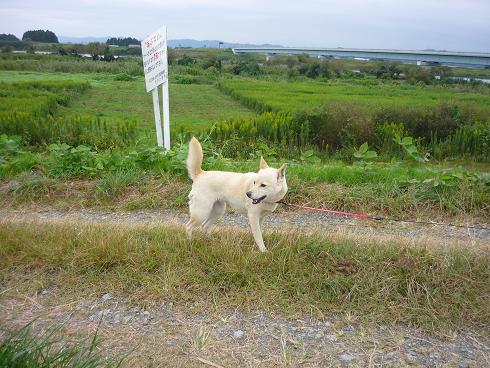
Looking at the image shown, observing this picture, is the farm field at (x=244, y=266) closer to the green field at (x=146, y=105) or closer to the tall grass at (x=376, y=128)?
the tall grass at (x=376, y=128)

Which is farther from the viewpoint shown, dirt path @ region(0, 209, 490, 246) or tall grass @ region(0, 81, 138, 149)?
tall grass @ region(0, 81, 138, 149)

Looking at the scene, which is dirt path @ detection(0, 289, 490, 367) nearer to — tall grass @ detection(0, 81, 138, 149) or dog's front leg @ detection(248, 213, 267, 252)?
dog's front leg @ detection(248, 213, 267, 252)

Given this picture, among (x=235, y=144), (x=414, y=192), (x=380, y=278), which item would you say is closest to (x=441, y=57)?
Answer: (x=235, y=144)

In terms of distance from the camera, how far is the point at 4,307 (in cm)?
342

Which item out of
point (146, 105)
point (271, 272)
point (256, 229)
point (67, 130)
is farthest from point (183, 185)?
point (146, 105)

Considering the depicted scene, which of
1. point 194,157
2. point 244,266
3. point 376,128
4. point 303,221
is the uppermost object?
point 194,157

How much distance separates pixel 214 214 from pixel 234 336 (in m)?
1.46

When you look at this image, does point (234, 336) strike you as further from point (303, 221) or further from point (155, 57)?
point (155, 57)

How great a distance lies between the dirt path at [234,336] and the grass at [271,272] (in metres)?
0.12

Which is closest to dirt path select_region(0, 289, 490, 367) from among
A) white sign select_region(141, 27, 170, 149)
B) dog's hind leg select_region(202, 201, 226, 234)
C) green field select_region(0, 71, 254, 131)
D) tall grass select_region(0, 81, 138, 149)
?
dog's hind leg select_region(202, 201, 226, 234)

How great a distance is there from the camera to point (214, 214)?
431cm

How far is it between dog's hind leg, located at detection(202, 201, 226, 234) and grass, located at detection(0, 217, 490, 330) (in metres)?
0.15

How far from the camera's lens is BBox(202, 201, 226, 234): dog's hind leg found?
4242 millimetres

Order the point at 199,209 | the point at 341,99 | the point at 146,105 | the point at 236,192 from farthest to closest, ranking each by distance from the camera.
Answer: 1. the point at 146,105
2. the point at 341,99
3. the point at 199,209
4. the point at 236,192
